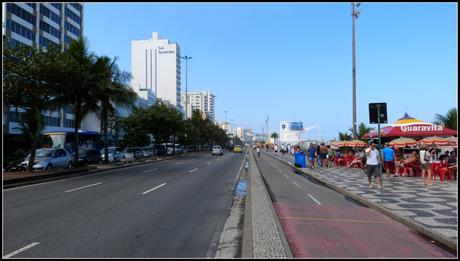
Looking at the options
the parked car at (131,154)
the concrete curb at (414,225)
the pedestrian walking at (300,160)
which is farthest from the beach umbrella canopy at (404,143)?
the parked car at (131,154)

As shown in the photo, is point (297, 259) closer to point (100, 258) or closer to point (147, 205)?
point (100, 258)

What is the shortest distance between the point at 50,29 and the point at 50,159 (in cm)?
5612

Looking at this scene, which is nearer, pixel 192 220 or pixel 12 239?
pixel 12 239

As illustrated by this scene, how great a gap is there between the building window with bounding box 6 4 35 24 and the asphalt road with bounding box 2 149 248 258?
182 ft

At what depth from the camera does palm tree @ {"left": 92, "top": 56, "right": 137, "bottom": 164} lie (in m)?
28.6

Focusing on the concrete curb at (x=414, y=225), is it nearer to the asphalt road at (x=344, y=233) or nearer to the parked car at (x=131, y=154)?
the asphalt road at (x=344, y=233)

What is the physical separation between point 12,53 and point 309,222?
1797 centimetres

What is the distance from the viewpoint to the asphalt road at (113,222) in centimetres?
722

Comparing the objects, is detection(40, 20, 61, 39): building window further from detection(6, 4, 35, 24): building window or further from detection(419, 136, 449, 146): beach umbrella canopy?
detection(419, 136, 449, 146): beach umbrella canopy

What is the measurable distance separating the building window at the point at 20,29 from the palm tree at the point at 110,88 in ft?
121

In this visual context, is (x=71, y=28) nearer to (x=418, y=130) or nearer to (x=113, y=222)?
(x=418, y=130)

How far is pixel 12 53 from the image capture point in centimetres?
2159

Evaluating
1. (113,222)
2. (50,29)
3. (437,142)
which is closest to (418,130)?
(437,142)

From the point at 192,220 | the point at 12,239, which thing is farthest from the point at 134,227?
the point at 12,239
